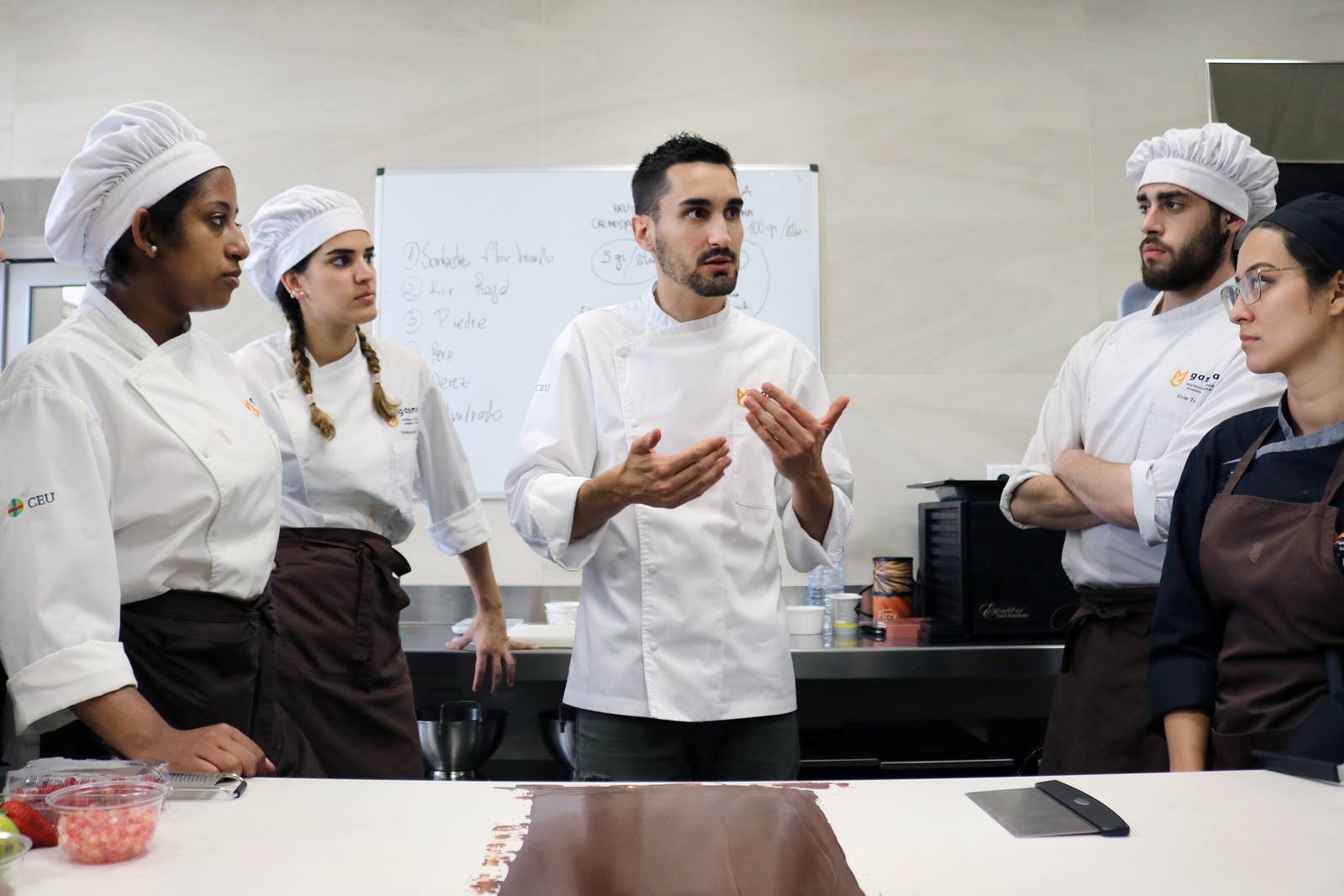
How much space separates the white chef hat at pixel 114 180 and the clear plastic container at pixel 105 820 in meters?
0.81

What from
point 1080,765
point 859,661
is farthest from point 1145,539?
point 859,661

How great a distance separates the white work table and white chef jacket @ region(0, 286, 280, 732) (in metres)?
0.25

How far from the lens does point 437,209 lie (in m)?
3.46

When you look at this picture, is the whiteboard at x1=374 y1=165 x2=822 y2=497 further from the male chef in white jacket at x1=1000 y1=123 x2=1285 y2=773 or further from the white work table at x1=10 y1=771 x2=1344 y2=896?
the white work table at x1=10 y1=771 x2=1344 y2=896

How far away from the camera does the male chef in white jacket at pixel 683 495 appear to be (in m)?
1.77

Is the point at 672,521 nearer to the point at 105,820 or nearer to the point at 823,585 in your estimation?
the point at 105,820

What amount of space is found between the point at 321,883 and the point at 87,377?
77 centimetres

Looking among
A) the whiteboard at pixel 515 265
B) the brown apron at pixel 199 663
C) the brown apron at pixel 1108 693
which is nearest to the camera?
the brown apron at pixel 199 663

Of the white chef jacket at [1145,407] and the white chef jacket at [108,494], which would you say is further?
the white chef jacket at [1145,407]

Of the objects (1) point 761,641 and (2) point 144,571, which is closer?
(2) point 144,571

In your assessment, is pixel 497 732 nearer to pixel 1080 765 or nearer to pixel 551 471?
pixel 551 471

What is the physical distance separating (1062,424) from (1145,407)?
8.0 inches

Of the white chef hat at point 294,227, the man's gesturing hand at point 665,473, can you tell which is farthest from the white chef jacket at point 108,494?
the white chef hat at point 294,227

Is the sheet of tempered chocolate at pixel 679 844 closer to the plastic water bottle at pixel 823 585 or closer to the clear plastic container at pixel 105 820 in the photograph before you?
the clear plastic container at pixel 105 820
